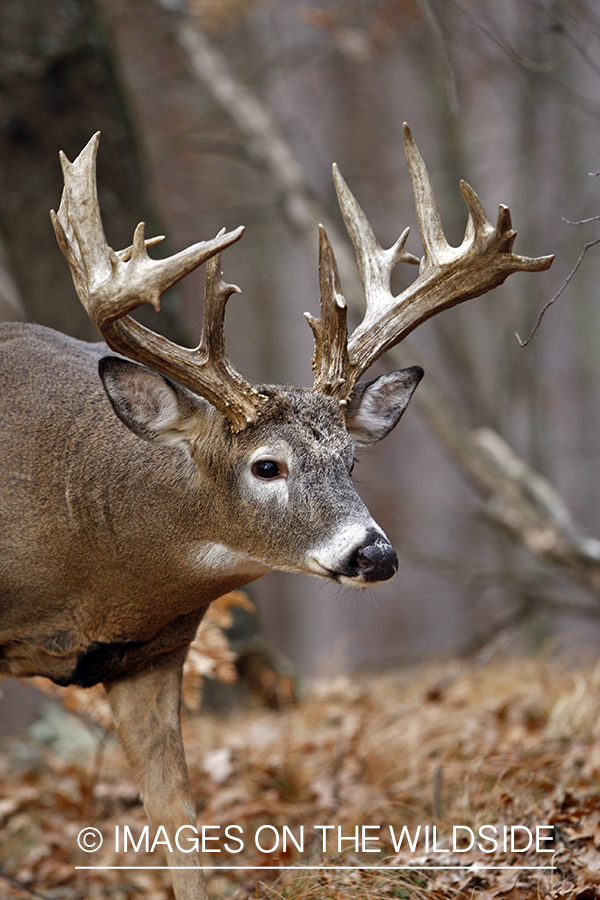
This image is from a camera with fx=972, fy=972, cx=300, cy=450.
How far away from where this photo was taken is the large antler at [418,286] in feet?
11.7

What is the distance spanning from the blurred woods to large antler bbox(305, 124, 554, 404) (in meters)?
0.91

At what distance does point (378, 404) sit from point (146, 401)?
3.15 ft

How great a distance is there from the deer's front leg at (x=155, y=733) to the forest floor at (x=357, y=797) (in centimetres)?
24

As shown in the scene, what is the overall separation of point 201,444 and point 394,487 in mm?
14841

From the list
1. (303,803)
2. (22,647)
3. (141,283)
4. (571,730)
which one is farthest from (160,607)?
(571,730)

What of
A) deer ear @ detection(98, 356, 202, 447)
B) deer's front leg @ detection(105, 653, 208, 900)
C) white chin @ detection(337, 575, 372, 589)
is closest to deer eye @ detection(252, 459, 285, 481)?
deer ear @ detection(98, 356, 202, 447)

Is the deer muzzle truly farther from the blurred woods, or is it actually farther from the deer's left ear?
the deer's left ear

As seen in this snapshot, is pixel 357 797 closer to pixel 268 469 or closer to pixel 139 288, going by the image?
pixel 268 469

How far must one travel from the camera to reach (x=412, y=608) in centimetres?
1909

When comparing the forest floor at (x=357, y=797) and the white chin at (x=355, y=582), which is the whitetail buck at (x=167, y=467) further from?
the forest floor at (x=357, y=797)

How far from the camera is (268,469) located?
338cm

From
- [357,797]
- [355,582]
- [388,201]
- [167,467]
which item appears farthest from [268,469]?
[388,201]

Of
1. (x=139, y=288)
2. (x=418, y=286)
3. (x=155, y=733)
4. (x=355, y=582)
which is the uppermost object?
(x=139, y=288)

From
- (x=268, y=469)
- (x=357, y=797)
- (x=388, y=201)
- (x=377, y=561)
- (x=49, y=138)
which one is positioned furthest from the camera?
(x=388, y=201)
